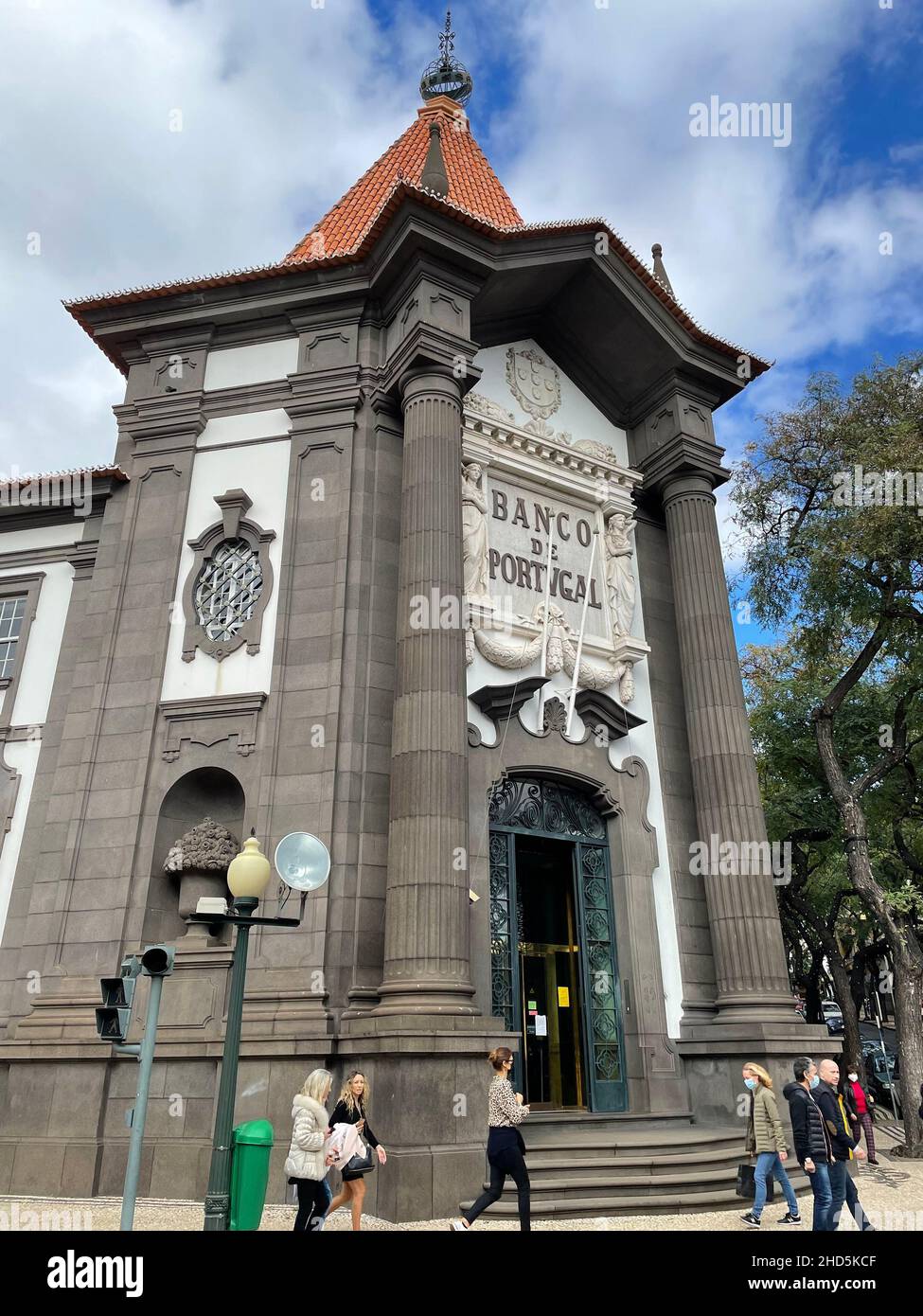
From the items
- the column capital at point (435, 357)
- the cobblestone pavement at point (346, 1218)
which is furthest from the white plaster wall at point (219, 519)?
the cobblestone pavement at point (346, 1218)

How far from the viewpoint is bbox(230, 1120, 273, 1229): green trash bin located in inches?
323

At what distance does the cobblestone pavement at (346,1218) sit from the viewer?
33.0 ft

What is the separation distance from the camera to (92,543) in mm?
17969

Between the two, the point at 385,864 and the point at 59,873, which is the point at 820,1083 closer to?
the point at 385,864

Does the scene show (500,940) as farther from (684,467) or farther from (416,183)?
(416,183)

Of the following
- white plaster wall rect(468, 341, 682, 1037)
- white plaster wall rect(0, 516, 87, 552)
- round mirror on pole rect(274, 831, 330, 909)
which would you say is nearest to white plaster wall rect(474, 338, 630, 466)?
white plaster wall rect(468, 341, 682, 1037)

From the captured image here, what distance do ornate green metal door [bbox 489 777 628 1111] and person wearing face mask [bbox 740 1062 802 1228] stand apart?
4472 millimetres

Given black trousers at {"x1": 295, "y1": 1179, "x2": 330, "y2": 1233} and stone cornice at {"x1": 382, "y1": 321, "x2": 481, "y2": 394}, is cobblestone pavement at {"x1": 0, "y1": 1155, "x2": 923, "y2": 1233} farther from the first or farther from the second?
stone cornice at {"x1": 382, "y1": 321, "x2": 481, "y2": 394}

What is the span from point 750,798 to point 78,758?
11.5 m

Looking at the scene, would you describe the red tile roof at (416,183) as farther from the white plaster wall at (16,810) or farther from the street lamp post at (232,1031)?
the street lamp post at (232,1031)

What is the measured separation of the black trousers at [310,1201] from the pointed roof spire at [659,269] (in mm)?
18054

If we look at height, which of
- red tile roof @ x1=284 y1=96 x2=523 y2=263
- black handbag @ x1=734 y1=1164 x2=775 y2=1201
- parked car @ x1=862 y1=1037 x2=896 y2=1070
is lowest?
black handbag @ x1=734 y1=1164 x2=775 y2=1201

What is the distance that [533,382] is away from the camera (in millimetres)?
19094

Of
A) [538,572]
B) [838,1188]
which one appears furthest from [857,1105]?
[538,572]
